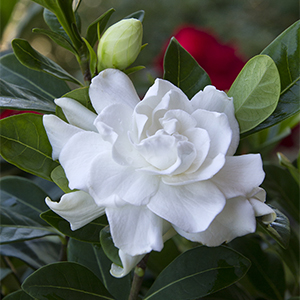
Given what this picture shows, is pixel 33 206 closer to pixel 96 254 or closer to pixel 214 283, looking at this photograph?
pixel 96 254

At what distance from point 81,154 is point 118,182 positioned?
0.04m

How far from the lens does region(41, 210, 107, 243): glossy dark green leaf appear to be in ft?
1.27

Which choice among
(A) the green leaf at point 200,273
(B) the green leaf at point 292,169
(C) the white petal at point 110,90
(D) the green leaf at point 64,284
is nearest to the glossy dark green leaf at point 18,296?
(D) the green leaf at point 64,284

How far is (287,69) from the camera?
40 cm

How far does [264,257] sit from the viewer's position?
1.94 feet

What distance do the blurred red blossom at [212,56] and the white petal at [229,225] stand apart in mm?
613

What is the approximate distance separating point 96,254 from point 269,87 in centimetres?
34

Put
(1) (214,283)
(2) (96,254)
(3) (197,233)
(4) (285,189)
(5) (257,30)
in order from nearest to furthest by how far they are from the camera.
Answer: (3) (197,233), (1) (214,283), (2) (96,254), (4) (285,189), (5) (257,30)

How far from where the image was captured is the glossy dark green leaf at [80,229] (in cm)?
39

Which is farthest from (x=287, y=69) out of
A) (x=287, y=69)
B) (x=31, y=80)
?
(x=31, y=80)

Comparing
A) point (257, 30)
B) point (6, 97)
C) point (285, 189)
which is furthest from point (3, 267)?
point (257, 30)

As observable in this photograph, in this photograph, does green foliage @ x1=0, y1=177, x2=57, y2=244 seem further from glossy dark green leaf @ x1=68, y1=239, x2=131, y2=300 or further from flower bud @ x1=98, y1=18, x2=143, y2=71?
flower bud @ x1=98, y1=18, x2=143, y2=71

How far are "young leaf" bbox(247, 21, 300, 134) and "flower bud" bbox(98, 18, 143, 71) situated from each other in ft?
0.50

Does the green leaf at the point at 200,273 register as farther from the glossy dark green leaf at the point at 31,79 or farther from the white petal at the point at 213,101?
the glossy dark green leaf at the point at 31,79
